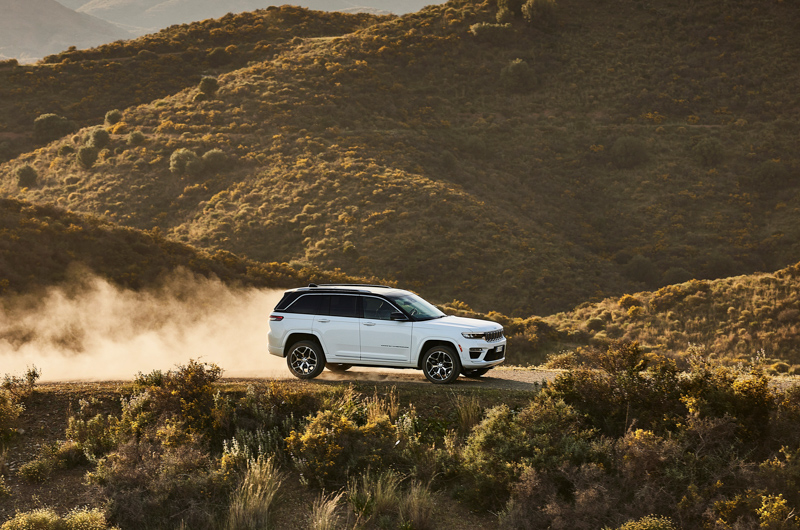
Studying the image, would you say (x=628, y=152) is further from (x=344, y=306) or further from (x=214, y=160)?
(x=344, y=306)

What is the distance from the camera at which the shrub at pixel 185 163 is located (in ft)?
193

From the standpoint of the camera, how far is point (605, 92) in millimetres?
73125

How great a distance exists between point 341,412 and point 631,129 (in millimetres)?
63139

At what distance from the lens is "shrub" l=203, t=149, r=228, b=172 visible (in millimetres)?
59256

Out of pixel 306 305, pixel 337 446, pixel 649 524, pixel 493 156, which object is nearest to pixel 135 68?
pixel 493 156

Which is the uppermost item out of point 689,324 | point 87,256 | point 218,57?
point 218,57

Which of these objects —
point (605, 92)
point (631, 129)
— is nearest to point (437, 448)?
point (631, 129)

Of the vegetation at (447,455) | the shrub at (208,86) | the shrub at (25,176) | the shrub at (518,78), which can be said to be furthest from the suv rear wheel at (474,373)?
the shrub at (518,78)

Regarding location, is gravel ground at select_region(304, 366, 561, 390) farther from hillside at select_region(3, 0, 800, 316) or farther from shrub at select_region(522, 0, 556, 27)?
shrub at select_region(522, 0, 556, 27)

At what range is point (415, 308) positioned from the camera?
1466 cm

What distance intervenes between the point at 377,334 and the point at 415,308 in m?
1.11

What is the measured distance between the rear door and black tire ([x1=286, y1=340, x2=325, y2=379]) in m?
0.23

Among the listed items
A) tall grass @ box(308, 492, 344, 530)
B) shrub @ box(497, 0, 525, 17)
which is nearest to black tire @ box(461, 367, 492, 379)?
tall grass @ box(308, 492, 344, 530)

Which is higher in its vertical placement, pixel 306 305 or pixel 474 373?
pixel 306 305
